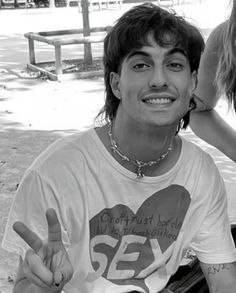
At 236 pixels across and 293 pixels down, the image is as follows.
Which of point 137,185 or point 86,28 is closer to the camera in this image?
point 137,185

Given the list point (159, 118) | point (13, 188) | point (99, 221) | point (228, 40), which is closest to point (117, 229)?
point (99, 221)

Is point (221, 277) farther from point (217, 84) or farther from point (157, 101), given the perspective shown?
point (217, 84)

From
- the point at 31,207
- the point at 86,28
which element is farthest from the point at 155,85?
the point at 86,28

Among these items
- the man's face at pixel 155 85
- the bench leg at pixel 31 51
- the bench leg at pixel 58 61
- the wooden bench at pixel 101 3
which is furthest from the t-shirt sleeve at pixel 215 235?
the wooden bench at pixel 101 3

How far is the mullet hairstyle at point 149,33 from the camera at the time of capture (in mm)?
1916

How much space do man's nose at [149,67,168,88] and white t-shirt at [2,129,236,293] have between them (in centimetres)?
28

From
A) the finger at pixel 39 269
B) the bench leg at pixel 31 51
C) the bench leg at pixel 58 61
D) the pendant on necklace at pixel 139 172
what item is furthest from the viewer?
the bench leg at pixel 31 51

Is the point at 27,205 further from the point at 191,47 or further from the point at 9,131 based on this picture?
the point at 9,131

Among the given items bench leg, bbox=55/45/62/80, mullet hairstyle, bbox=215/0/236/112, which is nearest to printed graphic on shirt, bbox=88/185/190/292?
mullet hairstyle, bbox=215/0/236/112

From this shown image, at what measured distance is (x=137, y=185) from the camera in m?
1.97

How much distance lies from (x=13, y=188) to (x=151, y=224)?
2835mm

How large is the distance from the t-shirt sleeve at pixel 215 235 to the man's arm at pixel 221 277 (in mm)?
18

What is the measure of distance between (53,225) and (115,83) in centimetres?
62

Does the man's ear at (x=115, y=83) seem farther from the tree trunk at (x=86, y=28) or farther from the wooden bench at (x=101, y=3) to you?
the wooden bench at (x=101, y=3)
